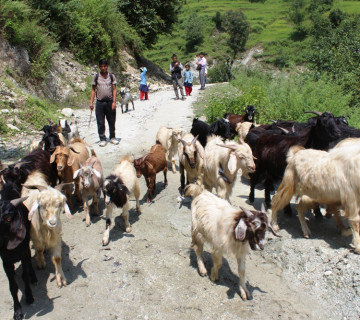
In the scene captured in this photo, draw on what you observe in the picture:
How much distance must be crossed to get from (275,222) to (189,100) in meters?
12.5

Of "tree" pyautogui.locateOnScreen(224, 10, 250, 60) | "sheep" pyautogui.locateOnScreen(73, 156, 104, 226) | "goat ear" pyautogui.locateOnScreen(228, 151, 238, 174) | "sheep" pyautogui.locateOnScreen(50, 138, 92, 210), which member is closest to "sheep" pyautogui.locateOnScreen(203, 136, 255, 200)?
"goat ear" pyautogui.locateOnScreen(228, 151, 238, 174)

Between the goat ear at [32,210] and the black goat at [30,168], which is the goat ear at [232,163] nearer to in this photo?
the goat ear at [32,210]

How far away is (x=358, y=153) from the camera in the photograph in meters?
4.41

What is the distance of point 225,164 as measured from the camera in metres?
5.75

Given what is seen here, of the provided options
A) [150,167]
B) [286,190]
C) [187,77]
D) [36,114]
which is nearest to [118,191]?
[150,167]

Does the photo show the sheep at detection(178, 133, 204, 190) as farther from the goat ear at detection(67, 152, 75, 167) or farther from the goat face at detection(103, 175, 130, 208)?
the goat ear at detection(67, 152, 75, 167)

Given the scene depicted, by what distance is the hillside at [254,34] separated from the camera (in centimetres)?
5322

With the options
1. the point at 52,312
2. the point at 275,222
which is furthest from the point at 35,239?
the point at 275,222

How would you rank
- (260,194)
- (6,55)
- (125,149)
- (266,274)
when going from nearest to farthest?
(266,274) → (260,194) → (125,149) → (6,55)

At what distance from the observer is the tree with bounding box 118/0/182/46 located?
86.4 ft

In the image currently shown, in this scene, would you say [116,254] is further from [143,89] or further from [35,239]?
[143,89]

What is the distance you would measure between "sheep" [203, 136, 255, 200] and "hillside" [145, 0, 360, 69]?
43.0m

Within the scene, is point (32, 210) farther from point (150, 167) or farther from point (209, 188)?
point (209, 188)

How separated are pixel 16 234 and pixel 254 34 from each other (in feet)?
203
